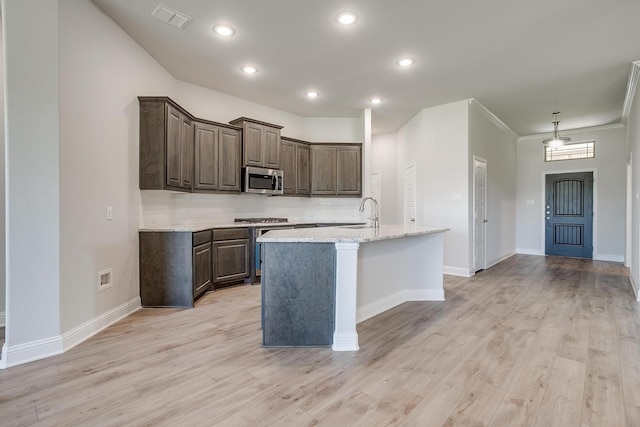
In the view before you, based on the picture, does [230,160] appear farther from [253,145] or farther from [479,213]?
[479,213]

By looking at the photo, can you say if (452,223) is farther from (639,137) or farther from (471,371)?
(471,371)

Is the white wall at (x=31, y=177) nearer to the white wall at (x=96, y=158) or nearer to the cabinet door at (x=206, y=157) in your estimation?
the white wall at (x=96, y=158)

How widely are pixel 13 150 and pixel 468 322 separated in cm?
407

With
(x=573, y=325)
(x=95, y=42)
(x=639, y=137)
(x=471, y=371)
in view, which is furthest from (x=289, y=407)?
(x=639, y=137)

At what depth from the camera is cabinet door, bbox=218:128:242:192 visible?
442 cm

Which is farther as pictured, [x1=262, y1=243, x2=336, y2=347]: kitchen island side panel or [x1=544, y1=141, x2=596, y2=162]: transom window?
[x1=544, y1=141, x2=596, y2=162]: transom window

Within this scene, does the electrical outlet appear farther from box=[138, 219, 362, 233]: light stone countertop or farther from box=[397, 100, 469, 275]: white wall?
box=[397, 100, 469, 275]: white wall

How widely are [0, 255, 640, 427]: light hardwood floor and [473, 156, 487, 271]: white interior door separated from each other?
6.94 feet

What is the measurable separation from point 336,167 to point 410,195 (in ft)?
5.46

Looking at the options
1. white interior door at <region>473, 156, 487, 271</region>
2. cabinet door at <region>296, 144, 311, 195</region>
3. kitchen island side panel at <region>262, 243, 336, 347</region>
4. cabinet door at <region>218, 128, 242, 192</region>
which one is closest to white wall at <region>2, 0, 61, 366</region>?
kitchen island side panel at <region>262, 243, 336, 347</region>

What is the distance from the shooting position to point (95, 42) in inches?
109

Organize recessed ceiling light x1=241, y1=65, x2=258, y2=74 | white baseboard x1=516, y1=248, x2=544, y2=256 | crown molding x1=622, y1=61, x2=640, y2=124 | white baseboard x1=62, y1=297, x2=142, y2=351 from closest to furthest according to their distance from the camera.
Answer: white baseboard x1=62, y1=297, x2=142, y2=351
crown molding x1=622, y1=61, x2=640, y2=124
recessed ceiling light x1=241, y1=65, x2=258, y2=74
white baseboard x1=516, y1=248, x2=544, y2=256

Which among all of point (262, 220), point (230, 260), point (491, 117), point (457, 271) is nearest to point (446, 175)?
point (457, 271)

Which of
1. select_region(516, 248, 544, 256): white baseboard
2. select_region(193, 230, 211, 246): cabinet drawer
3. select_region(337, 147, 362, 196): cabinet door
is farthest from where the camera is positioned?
select_region(516, 248, 544, 256): white baseboard
